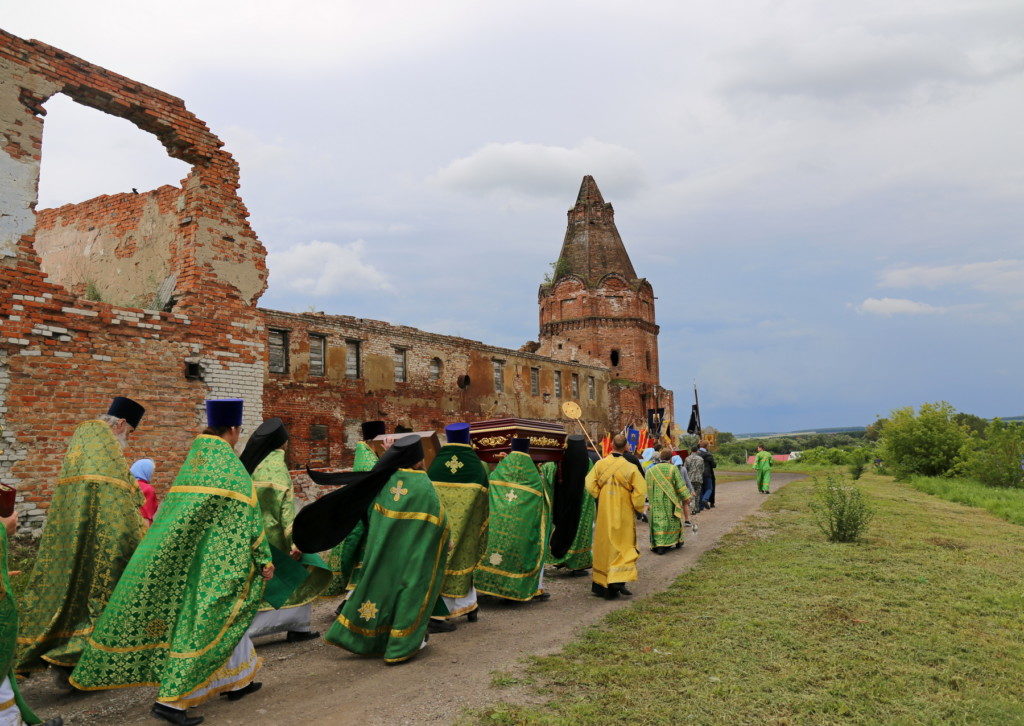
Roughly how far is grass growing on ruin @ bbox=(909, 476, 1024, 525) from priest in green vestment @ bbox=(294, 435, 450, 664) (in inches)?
598

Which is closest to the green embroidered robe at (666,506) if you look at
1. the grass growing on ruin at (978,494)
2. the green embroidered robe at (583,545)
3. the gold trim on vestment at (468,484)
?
the green embroidered robe at (583,545)

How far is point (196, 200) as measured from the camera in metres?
11.6

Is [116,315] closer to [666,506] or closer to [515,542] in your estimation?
[515,542]

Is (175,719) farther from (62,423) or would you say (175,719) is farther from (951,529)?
(951,529)

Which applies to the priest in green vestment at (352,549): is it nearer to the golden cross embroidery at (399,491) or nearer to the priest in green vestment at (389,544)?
the priest in green vestment at (389,544)

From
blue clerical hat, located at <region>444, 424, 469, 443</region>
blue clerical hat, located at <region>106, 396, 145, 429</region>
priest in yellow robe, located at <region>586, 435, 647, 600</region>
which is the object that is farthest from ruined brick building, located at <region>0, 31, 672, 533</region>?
priest in yellow robe, located at <region>586, 435, 647, 600</region>

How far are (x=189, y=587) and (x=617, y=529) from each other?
4672 mm

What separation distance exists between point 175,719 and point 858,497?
10355 millimetres

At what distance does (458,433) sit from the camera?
668cm

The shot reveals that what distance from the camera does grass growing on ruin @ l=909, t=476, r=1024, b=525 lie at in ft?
54.8

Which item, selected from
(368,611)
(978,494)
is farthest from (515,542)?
(978,494)

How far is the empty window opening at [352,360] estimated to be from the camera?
21.9 metres

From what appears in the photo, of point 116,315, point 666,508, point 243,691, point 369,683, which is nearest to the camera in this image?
point 243,691

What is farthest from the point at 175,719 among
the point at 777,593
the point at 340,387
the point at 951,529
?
the point at 340,387
